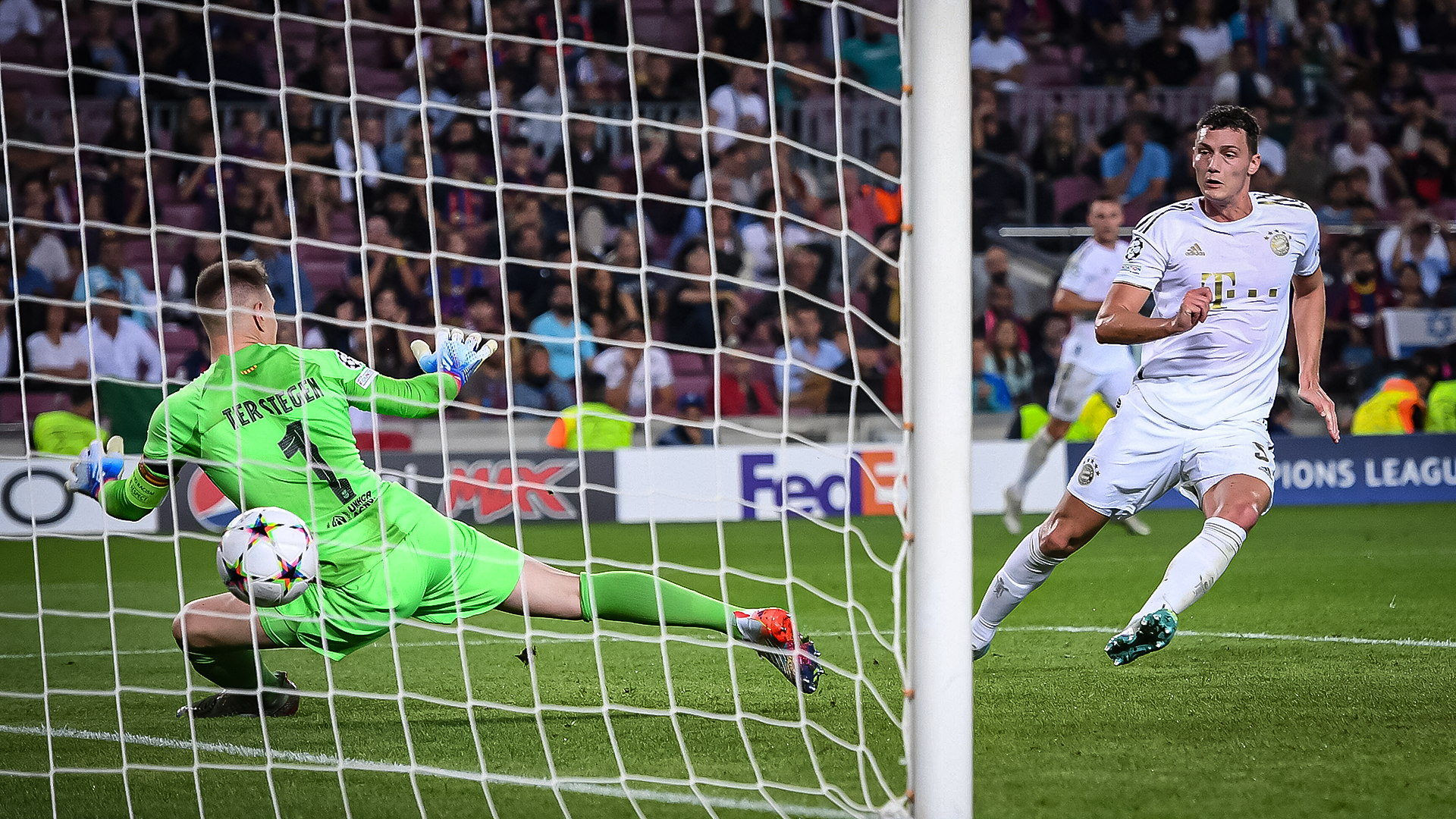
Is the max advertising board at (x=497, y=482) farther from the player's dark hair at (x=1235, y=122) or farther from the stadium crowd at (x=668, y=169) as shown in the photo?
the player's dark hair at (x=1235, y=122)

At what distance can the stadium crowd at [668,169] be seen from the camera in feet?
31.5

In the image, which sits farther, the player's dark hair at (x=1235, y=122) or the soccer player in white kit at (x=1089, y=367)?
the soccer player in white kit at (x=1089, y=367)

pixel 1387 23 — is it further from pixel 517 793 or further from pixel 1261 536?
pixel 517 793

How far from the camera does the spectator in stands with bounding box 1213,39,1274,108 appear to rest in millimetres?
12469

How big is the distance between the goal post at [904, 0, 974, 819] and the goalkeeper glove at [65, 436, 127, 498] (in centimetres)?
235

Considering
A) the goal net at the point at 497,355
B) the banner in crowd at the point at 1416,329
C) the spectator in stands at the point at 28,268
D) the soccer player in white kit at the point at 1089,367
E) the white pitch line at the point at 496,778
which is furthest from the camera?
the banner in crowd at the point at 1416,329

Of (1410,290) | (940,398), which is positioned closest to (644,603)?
(940,398)

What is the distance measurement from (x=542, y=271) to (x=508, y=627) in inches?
176

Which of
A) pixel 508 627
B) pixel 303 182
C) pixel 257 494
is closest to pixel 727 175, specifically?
pixel 303 182

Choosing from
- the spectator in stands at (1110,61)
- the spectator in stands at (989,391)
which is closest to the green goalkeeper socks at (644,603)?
the spectator in stands at (989,391)

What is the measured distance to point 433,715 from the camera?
4.31 metres

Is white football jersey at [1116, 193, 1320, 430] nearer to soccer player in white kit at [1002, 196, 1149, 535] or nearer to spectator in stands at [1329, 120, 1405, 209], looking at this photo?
soccer player in white kit at [1002, 196, 1149, 535]

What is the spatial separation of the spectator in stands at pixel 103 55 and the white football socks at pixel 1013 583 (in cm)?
933

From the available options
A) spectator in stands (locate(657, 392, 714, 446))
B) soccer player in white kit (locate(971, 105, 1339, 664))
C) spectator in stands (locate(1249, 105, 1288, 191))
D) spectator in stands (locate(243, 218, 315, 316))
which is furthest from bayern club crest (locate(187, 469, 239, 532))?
spectator in stands (locate(1249, 105, 1288, 191))
